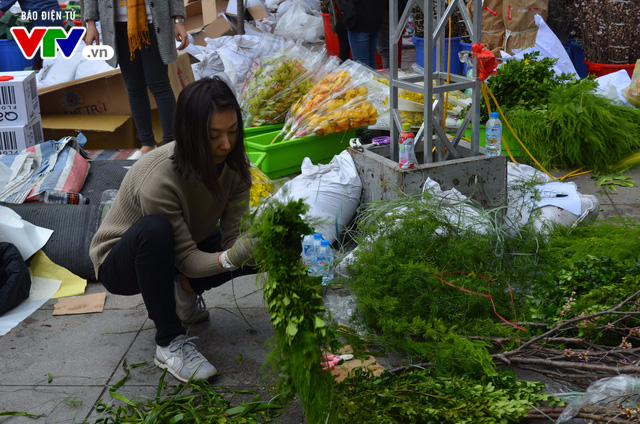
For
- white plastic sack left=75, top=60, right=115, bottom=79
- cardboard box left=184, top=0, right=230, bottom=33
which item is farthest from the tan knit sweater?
cardboard box left=184, top=0, right=230, bottom=33

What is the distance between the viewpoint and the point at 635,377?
2100mm

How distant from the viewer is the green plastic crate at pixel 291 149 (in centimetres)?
439

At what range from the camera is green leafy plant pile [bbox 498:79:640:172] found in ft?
14.1

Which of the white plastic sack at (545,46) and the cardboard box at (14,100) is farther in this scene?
the white plastic sack at (545,46)

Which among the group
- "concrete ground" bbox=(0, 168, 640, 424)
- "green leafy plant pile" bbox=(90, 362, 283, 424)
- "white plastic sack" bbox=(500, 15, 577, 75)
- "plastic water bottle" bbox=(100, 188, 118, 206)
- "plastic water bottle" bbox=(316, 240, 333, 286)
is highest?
"white plastic sack" bbox=(500, 15, 577, 75)

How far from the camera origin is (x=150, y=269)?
2.43 metres

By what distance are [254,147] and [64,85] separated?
2077 millimetres

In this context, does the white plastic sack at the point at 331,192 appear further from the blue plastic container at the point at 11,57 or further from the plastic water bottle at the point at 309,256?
the blue plastic container at the point at 11,57

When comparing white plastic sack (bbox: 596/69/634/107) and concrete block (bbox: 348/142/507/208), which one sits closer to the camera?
concrete block (bbox: 348/142/507/208)

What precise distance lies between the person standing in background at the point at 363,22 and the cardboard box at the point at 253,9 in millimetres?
3255

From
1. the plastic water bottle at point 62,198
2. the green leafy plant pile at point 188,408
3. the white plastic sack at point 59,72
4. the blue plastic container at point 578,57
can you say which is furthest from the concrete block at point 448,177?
the blue plastic container at point 578,57

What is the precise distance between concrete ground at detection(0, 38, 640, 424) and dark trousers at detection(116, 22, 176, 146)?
1.55m

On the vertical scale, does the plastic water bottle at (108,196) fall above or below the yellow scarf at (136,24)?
below

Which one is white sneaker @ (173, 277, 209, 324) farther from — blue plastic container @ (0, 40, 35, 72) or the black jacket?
blue plastic container @ (0, 40, 35, 72)
